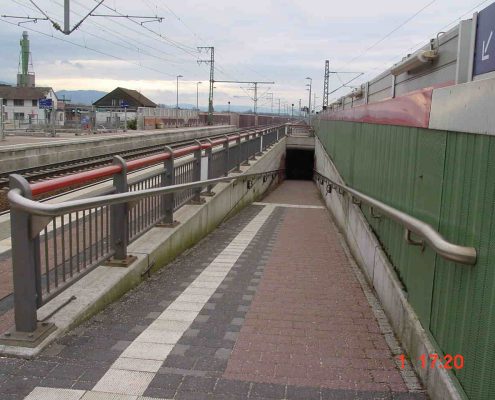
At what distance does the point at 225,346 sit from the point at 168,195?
10.6 ft

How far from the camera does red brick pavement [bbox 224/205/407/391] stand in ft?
10.6

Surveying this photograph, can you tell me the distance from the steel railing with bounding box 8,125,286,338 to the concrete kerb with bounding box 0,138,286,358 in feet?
0.38

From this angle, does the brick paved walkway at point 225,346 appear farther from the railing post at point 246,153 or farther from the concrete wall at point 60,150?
the concrete wall at point 60,150

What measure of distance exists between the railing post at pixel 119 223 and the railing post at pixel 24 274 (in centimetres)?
145

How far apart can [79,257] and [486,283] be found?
3.10 m

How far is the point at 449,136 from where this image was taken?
10.7 feet

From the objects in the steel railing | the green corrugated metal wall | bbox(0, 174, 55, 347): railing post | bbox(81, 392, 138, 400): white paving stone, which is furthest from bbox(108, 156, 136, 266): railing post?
the green corrugated metal wall

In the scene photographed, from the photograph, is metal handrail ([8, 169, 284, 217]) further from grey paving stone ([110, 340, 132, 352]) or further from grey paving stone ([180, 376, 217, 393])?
grey paving stone ([180, 376, 217, 393])

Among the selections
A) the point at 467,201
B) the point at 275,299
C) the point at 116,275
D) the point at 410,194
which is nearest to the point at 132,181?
the point at 116,275

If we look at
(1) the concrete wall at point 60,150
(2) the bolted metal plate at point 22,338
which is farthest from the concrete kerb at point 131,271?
(1) the concrete wall at point 60,150

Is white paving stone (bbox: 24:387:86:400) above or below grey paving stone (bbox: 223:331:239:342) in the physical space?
above

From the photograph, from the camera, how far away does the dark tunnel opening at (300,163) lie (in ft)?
125

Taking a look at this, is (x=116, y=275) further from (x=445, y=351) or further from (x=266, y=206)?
(x=266, y=206)

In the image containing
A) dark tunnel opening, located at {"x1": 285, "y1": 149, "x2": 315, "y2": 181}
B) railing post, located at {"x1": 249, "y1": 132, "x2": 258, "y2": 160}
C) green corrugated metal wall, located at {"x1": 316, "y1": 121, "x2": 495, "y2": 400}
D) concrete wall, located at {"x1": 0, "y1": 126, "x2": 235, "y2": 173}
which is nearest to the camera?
green corrugated metal wall, located at {"x1": 316, "y1": 121, "x2": 495, "y2": 400}
